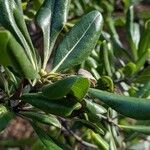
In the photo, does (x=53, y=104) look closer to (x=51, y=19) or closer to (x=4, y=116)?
(x=4, y=116)

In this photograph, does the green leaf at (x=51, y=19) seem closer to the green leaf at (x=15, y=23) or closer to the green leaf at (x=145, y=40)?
the green leaf at (x=15, y=23)

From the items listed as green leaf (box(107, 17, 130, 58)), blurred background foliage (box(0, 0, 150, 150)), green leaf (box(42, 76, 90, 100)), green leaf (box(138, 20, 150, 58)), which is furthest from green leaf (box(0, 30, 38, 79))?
green leaf (box(107, 17, 130, 58))

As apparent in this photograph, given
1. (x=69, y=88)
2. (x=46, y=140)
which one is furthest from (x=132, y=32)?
(x=69, y=88)

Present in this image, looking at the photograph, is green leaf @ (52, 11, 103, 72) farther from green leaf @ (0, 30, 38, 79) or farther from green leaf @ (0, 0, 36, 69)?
green leaf @ (0, 30, 38, 79)

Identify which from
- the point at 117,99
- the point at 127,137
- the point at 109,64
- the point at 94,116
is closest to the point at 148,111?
the point at 117,99

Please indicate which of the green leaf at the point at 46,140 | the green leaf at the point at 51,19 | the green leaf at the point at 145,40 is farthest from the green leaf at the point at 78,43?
the green leaf at the point at 145,40
